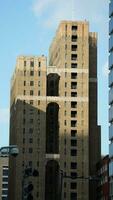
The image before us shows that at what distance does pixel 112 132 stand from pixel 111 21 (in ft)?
72.6

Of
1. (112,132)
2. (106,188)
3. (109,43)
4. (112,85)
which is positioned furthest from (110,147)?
(106,188)

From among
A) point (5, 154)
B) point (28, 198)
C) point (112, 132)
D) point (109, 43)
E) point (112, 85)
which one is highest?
point (109, 43)

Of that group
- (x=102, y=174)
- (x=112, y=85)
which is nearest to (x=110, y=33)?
(x=112, y=85)

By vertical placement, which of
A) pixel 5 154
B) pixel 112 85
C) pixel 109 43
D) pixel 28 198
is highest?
pixel 109 43

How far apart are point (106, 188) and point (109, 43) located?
56200 millimetres

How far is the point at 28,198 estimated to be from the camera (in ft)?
140

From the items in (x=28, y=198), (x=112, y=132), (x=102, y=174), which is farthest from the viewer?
(x=102, y=174)

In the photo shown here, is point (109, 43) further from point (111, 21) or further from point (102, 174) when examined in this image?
point (102, 174)

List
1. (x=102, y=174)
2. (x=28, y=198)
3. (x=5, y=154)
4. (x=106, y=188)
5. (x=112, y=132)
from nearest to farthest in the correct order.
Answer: (x=28, y=198) → (x=5, y=154) → (x=112, y=132) → (x=106, y=188) → (x=102, y=174)

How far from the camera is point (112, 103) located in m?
122

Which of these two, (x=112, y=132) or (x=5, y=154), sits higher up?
(x=112, y=132)

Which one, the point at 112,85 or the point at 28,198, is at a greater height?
the point at 112,85

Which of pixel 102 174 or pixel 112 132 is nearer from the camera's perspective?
pixel 112 132

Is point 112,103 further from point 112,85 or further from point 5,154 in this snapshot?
point 5,154
